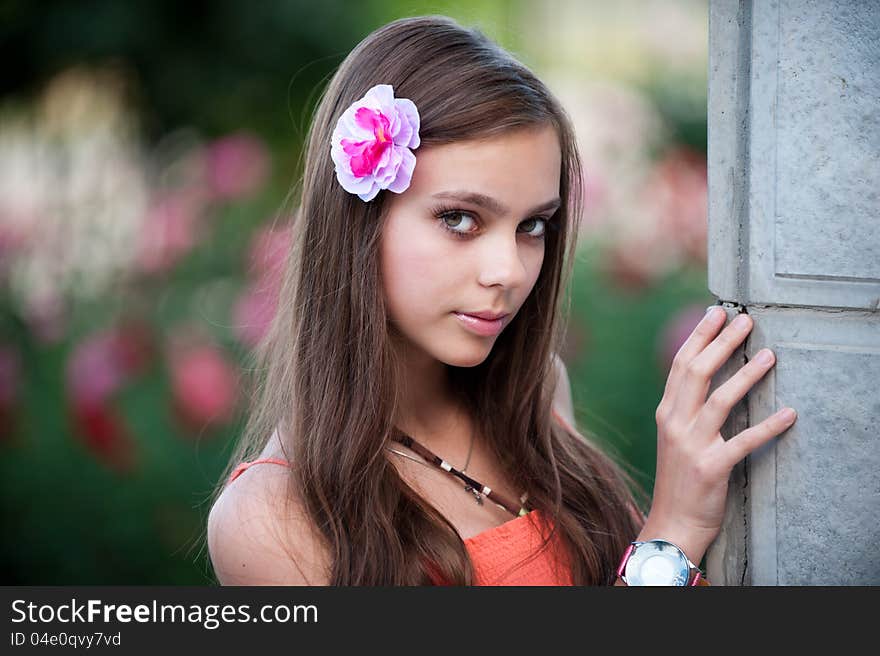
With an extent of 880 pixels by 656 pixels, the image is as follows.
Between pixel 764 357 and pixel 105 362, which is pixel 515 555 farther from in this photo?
pixel 105 362

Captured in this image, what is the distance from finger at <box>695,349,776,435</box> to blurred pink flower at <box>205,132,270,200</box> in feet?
8.07

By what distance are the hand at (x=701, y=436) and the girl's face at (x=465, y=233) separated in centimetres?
33

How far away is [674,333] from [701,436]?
179cm

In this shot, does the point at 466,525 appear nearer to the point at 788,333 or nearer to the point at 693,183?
the point at 788,333

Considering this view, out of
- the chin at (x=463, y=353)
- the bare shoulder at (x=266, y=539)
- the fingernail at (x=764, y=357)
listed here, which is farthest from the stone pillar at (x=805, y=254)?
the bare shoulder at (x=266, y=539)

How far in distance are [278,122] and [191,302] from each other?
93 centimetres

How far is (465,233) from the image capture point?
5.51ft

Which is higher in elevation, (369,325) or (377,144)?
(377,144)

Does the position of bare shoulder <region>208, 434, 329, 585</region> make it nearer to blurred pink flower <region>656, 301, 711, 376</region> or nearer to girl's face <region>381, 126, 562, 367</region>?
girl's face <region>381, 126, 562, 367</region>

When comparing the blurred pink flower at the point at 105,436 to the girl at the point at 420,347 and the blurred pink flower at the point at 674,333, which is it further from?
the blurred pink flower at the point at 674,333

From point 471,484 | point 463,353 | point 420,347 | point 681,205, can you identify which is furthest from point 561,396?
point 681,205

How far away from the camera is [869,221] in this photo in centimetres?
138

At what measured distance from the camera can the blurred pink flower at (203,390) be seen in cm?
321

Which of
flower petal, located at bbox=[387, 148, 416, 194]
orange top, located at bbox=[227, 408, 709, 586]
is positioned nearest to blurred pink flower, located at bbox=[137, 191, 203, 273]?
orange top, located at bbox=[227, 408, 709, 586]
